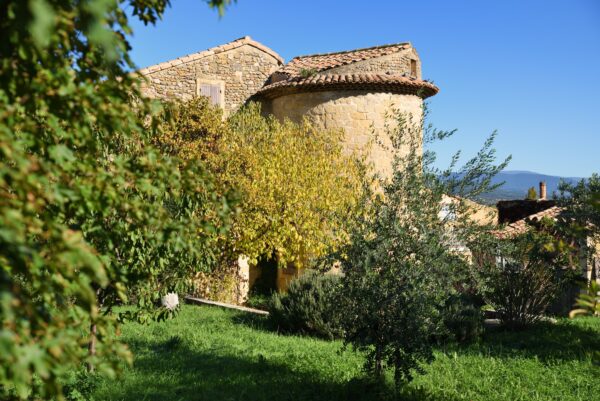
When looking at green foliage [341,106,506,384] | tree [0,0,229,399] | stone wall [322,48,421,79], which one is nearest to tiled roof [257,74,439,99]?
stone wall [322,48,421,79]

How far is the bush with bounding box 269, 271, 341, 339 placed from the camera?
1208cm

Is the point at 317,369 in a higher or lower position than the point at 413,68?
lower

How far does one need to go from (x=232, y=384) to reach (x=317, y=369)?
4.72 ft

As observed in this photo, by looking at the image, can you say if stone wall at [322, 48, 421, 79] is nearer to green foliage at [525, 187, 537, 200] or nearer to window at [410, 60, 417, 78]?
window at [410, 60, 417, 78]

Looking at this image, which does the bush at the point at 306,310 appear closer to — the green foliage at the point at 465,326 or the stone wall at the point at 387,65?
the green foliage at the point at 465,326

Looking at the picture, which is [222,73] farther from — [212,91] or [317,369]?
[317,369]

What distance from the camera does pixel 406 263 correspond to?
7172 mm

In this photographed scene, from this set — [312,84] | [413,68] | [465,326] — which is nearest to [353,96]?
[312,84]

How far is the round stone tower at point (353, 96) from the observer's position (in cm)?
1767

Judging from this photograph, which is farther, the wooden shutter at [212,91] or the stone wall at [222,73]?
the wooden shutter at [212,91]

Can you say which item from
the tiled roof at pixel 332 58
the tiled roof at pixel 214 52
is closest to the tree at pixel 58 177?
the tiled roof at pixel 332 58

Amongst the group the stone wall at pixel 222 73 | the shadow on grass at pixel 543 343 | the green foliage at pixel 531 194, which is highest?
the stone wall at pixel 222 73

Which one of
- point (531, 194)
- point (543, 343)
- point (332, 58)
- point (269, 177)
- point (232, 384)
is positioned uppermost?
point (332, 58)

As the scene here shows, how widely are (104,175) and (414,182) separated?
5.05 meters
